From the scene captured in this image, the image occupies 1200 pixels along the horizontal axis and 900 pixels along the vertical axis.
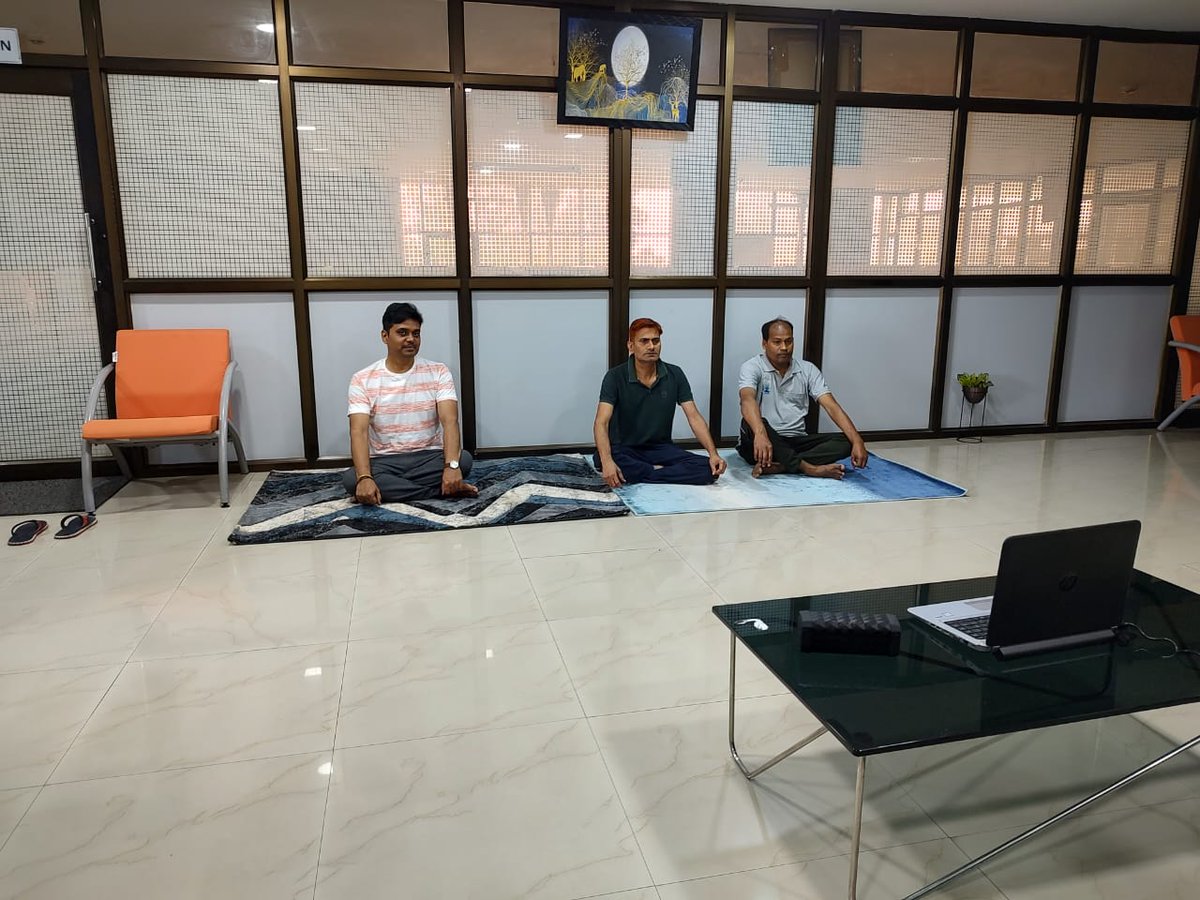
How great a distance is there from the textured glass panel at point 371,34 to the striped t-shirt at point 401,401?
73.1 inches

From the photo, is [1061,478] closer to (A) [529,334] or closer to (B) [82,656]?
(A) [529,334]

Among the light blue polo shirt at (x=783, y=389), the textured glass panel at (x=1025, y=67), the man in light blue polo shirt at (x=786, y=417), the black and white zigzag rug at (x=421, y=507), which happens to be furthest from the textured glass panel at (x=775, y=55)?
the black and white zigzag rug at (x=421, y=507)

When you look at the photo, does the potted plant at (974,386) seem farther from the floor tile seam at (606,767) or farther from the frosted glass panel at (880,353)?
the floor tile seam at (606,767)

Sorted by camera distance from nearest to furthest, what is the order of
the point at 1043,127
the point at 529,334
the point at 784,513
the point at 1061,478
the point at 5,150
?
the point at 784,513, the point at 5,150, the point at 1061,478, the point at 529,334, the point at 1043,127

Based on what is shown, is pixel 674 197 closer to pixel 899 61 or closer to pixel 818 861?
pixel 899 61

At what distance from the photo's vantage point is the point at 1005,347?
6.22 meters

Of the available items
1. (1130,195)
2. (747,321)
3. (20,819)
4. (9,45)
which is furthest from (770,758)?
(1130,195)

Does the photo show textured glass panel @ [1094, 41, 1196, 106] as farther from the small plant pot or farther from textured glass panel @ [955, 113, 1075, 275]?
the small plant pot

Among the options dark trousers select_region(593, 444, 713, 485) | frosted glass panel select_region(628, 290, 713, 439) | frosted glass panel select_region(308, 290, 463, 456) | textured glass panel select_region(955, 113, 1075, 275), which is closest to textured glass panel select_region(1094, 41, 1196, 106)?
textured glass panel select_region(955, 113, 1075, 275)

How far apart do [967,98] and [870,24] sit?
Answer: 840 mm

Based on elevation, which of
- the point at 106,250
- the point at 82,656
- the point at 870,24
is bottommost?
the point at 82,656

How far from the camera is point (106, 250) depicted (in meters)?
4.88

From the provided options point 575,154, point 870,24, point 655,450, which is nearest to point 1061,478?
point 655,450

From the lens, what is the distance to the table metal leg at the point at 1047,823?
5.62 feet
